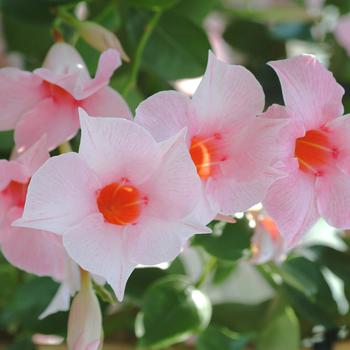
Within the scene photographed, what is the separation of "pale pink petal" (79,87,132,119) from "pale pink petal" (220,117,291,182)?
0.06 m

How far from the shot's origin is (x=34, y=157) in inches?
14.7

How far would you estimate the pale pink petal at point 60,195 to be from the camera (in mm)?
322

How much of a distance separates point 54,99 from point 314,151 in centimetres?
14

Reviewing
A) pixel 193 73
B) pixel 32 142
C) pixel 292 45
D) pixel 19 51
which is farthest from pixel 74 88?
pixel 292 45

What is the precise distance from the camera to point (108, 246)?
34 cm

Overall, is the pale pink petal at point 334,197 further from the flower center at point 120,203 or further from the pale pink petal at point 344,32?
the pale pink petal at point 344,32

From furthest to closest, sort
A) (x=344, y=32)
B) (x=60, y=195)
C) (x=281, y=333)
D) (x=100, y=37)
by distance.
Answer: (x=344, y=32)
(x=281, y=333)
(x=100, y=37)
(x=60, y=195)

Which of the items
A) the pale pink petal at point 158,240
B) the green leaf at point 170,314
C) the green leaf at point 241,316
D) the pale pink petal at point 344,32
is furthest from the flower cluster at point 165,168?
the pale pink petal at point 344,32

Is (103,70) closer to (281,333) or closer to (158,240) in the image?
(158,240)

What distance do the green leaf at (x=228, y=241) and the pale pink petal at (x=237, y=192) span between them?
0.31 feet

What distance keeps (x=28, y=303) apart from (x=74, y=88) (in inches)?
8.2

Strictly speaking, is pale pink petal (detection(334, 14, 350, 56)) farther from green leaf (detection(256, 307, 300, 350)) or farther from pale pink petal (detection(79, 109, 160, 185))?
pale pink petal (detection(79, 109, 160, 185))

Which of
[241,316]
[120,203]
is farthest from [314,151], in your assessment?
[241,316]

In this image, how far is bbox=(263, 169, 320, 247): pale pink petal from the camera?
14.4 inches
